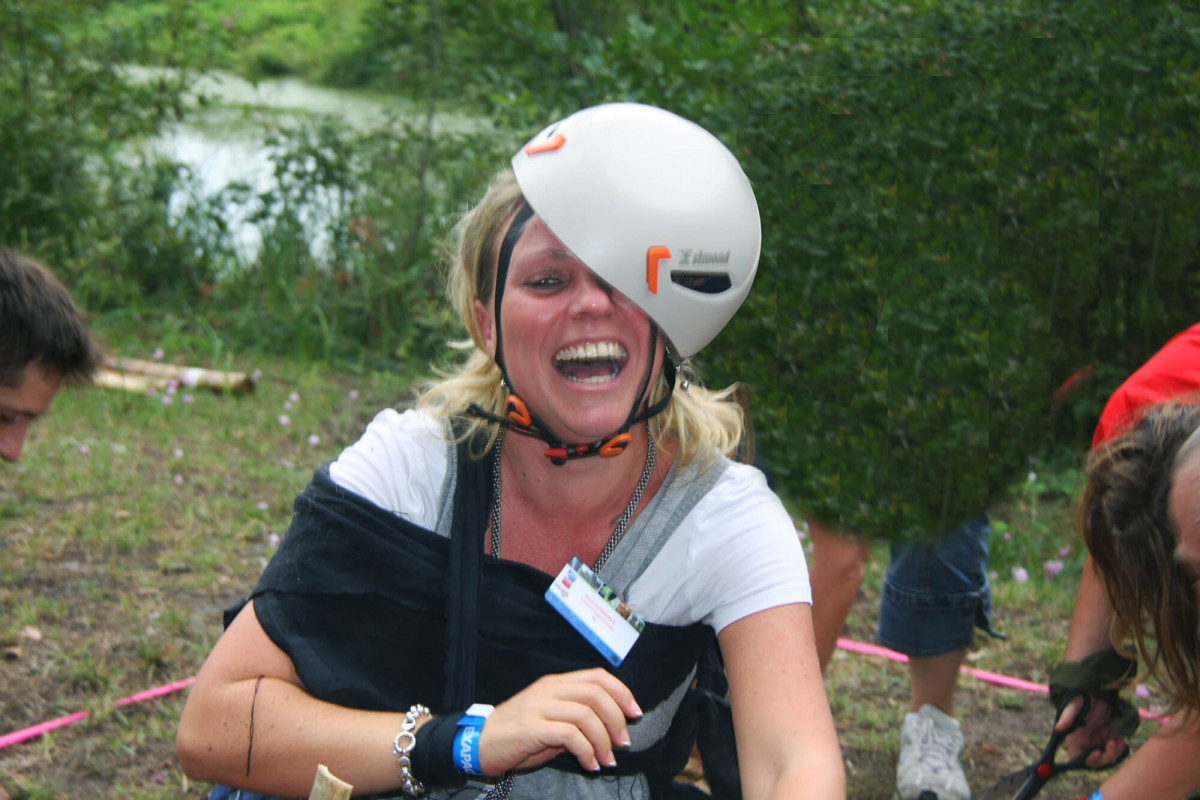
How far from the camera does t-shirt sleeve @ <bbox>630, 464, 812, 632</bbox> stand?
6.64 feet

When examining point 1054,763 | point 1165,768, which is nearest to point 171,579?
point 1054,763

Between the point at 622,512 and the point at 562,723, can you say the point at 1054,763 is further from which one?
the point at 562,723

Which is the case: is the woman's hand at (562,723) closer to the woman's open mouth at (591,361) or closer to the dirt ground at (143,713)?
the woman's open mouth at (591,361)

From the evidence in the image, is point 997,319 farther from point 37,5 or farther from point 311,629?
point 37,5

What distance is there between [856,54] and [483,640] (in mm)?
3250

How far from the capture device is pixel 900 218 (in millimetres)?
4305

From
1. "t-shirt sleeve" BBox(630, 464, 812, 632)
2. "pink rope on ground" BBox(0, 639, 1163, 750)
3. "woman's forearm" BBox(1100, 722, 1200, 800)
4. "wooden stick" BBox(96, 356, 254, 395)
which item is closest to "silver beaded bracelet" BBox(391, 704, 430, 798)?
"t-shirt sleeve" BBox(630, 464, 812, 632)

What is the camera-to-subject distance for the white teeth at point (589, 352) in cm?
207

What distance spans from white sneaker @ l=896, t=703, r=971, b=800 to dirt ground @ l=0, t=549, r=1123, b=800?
113 millimetres

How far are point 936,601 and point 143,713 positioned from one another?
2192 millimetres

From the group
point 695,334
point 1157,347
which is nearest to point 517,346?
point 695,334

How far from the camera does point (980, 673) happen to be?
393cm

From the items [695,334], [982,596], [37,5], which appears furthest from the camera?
[37,5]

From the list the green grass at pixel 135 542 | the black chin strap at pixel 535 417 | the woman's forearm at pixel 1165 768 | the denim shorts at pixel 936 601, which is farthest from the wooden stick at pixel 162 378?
the woman's forearm at pixel 1165 768
